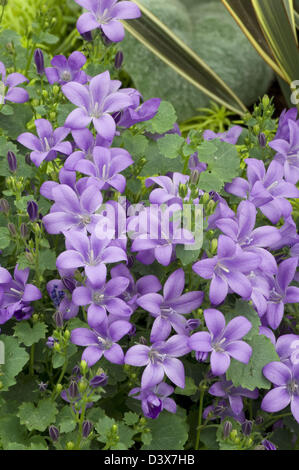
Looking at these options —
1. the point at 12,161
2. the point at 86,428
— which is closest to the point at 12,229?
the point at 12,161

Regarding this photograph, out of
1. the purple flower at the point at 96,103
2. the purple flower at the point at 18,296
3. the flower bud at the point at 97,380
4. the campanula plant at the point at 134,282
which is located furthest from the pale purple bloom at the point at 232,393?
the purple flower at the point at 96,103

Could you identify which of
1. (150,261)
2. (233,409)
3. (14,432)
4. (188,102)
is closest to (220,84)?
(188,102)

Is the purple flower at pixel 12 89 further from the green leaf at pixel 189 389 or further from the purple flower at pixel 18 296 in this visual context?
the green leaf at pixel 189 389

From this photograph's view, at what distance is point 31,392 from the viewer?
1122 millimetres

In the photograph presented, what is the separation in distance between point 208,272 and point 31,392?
38 centimetres

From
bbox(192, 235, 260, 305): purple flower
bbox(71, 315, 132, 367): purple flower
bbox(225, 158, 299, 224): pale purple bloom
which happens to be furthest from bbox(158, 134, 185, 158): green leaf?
bbox(71, 315, 132, 367): purple flower

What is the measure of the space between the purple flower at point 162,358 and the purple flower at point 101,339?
25 millimetres

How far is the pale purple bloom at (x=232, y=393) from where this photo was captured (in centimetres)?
111

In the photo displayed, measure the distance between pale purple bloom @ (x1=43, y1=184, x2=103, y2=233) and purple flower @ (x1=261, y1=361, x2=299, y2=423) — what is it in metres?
0.38

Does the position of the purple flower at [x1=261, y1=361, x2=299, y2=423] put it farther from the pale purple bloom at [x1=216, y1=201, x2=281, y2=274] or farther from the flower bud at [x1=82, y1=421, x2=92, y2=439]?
the flower bud at [x1=82, y1=421, x2=92, y2=439]

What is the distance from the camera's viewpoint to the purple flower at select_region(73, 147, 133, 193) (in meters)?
1.10

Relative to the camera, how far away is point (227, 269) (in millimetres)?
1033

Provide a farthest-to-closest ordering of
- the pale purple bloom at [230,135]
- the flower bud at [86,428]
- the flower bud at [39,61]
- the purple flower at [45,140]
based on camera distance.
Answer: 1. the pale purple bloom at [230,135]
2. the flower bud at [39,61]
3. the purple flower at [45,140]
4. the flower bud at [86,428]
